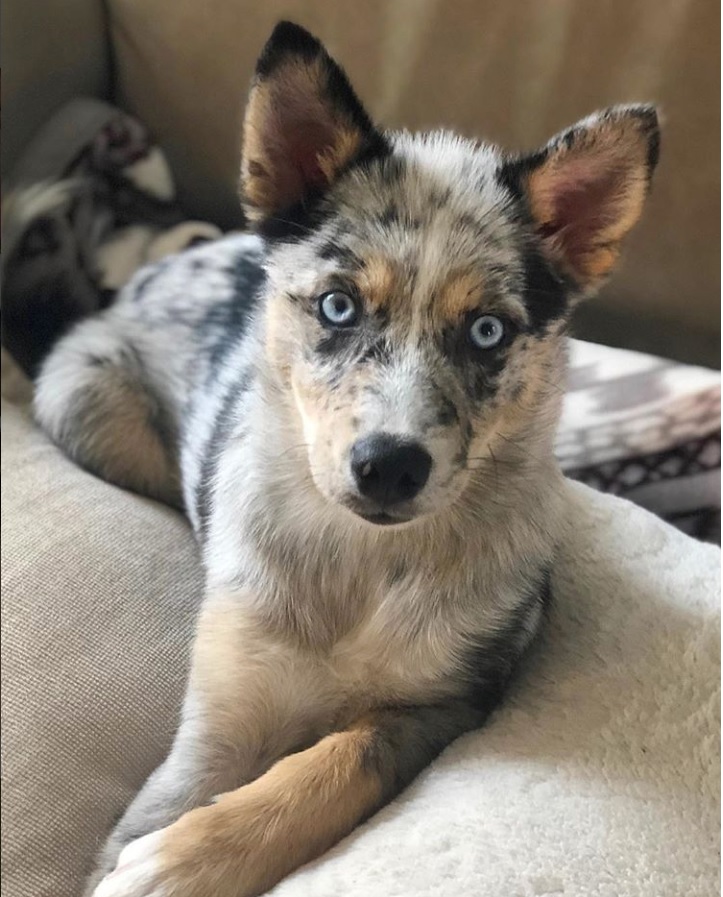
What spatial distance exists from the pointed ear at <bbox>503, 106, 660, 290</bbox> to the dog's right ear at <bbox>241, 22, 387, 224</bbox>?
0.25 metres

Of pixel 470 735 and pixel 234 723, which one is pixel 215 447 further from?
pixel 470 735

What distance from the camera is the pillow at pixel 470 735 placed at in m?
1.25

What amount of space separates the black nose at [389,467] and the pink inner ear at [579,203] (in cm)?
46

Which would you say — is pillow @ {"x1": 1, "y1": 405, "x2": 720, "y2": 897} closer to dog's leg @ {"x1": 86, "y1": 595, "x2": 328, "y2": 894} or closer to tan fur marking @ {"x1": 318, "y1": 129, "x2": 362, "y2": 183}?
dog's leg @ {"x1": 86, "y1": 595, "x2": 328, "y2": 894}

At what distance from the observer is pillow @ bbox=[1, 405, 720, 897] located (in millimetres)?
1247

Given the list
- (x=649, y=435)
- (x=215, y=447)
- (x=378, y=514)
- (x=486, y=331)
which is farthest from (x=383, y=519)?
(x=649, y=435)

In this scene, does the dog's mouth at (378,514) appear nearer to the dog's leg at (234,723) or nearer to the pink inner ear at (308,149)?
the dog's leg at (234,723)

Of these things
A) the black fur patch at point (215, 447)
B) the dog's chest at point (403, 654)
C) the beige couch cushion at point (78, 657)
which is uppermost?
the black fur patch at point (215, 447)

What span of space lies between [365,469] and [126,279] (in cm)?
154

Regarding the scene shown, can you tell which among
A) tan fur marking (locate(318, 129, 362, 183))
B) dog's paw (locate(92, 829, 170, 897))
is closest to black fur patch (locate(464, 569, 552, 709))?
dog's paw (locate(92, 829, 170, 897))

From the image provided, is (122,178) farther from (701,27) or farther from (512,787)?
(512,787)

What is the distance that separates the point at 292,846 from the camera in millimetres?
1302

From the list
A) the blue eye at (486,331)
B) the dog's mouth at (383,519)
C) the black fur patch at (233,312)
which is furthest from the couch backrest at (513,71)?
the dog's mouth at (383,519)

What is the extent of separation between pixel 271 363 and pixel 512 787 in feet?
2.35
